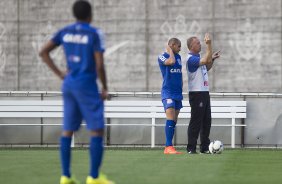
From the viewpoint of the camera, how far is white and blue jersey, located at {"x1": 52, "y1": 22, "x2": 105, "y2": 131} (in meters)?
8.99

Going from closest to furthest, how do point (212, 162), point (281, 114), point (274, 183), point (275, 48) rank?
point (274, 183) < point (212, 162) < point (281, 114) < point (275, 48)

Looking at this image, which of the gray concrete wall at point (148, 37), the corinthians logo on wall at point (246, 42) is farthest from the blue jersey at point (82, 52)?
the corinthians logo on wall at point (246, 42)

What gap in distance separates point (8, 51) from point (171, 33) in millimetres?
3879

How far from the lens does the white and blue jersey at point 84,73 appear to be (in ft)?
29.5

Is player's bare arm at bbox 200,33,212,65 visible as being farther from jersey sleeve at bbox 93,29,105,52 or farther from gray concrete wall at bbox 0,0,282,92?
gray concrete wall at bbox 0,0,282,92

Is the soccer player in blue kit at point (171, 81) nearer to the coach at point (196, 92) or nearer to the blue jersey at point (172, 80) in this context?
the blue jersey at point (172, 80)

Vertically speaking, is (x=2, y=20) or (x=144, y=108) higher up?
(x=2, y=20)

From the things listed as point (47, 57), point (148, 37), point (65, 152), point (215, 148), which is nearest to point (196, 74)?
point (215, 148)

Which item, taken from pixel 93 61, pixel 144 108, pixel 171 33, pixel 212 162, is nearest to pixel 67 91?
pixel 93 61

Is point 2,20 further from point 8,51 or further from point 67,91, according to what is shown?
point 67,91

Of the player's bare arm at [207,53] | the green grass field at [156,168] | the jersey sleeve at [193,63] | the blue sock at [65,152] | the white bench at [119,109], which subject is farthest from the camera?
the white bench at [119,109]

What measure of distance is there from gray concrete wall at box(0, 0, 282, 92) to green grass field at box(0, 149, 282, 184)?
248 inches

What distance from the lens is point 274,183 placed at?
9.75m

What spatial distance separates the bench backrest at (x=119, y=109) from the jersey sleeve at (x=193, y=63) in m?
3.20
